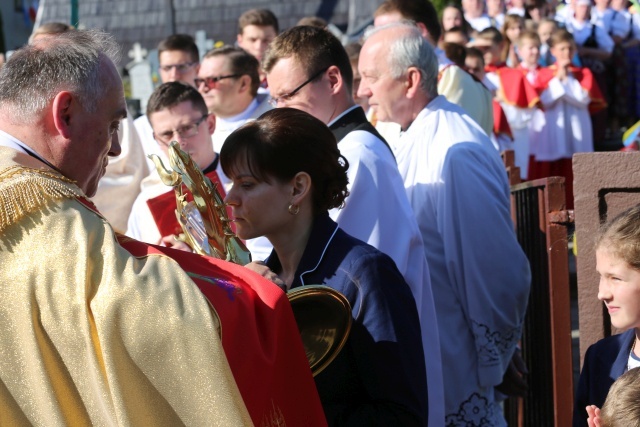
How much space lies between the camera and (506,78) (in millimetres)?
11883

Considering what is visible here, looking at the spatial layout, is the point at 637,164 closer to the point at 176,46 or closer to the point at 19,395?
the point at 19,395

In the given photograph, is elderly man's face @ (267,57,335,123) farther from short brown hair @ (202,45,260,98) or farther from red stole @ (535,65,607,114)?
red stole @ (535,65,607,114)

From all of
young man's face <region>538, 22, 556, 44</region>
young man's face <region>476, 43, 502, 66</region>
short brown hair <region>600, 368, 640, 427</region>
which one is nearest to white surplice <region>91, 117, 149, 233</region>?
short brown hair <region>600, 368, 640, 427</region>

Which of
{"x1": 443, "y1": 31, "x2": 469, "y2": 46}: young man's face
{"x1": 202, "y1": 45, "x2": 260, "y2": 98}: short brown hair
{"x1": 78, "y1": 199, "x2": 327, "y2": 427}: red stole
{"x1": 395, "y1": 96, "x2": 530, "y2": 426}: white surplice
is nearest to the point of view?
{"x1": 78, "y1": 199, "x2": 327, "y2": 427}: red stole

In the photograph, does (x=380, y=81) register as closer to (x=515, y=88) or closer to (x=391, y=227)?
(x=391, y=227)

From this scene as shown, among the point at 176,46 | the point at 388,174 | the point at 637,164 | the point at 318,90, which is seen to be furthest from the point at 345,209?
the point at 176,46

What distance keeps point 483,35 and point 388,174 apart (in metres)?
8.24

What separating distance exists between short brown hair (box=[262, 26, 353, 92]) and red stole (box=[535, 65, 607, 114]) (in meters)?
8.29

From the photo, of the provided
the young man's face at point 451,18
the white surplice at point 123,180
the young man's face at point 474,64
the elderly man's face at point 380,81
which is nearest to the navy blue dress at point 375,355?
the elderly man's face at point 380,81

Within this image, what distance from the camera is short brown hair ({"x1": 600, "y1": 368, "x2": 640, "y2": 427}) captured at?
103 inches

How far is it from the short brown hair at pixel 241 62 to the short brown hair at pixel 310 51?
6.16 feet

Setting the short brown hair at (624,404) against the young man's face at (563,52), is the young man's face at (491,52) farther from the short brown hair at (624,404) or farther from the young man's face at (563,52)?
the short brown hair at (624,404)

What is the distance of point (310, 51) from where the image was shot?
4195 mm

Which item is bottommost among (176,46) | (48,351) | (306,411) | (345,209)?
(306,411)
